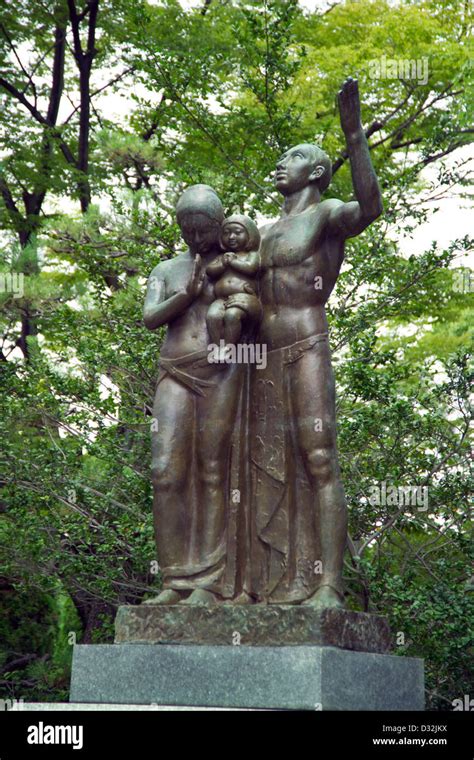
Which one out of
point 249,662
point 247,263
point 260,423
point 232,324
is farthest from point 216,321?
point 249,662

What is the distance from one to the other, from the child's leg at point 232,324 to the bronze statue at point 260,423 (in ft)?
0.05

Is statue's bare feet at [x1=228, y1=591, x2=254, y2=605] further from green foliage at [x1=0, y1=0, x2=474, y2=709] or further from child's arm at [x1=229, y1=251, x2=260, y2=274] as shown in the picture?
green foliage at [x1=0, y1=0, x2=474, y2=709]

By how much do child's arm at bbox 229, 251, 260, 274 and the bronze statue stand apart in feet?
0.18

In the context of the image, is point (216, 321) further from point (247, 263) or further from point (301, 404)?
point (301, 404)

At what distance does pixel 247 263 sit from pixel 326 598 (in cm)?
220

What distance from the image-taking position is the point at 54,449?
39.3 feet

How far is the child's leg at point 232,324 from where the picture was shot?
633 cm

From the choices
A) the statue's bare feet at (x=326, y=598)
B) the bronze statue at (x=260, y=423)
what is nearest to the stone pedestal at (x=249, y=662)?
the statue's bare feet at (x=326, y=598)

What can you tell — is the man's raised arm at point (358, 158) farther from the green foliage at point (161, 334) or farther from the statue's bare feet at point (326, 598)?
the green foliage at point (161, 334)

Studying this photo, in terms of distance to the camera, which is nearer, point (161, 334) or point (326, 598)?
point (326, 598)

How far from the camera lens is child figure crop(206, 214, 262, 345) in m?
6.37

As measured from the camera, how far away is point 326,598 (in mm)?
5812

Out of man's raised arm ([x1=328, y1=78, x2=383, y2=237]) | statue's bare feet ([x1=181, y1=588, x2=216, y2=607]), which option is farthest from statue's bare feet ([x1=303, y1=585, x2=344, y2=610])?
man's raised arm ([x1=328, y1=78, x2=383, y2=237])
